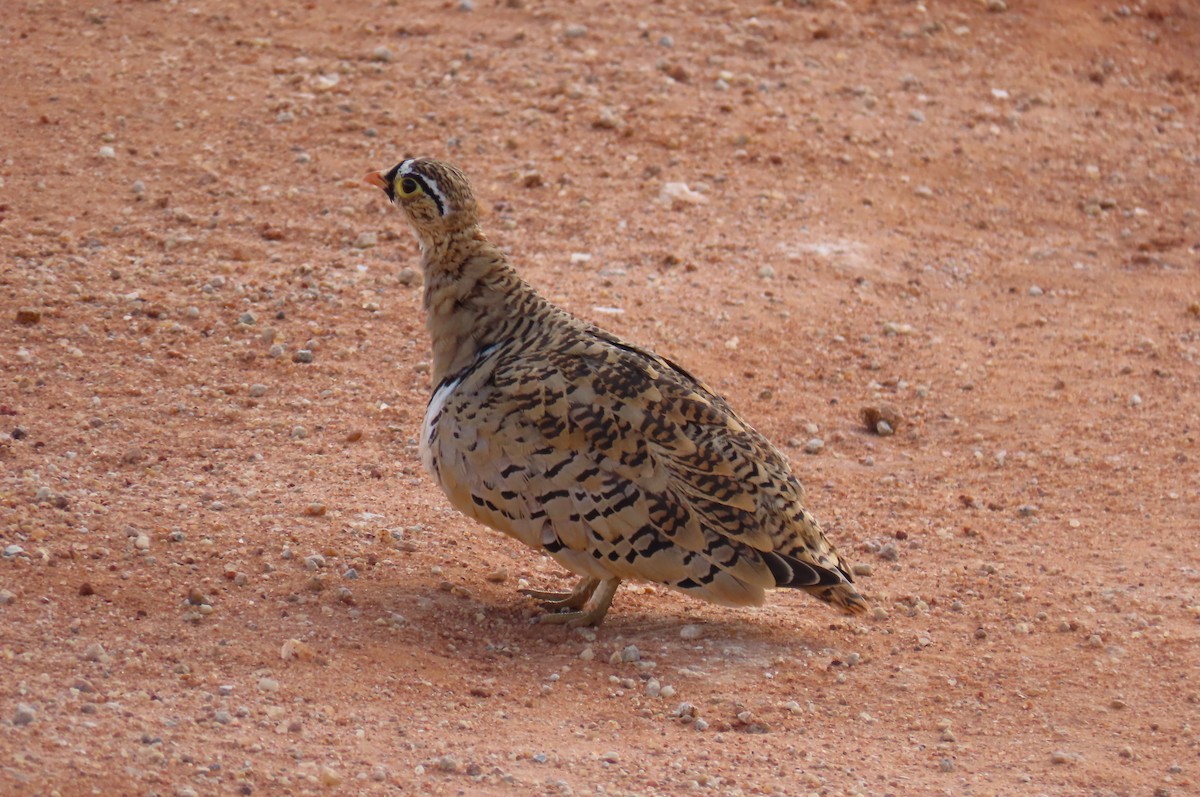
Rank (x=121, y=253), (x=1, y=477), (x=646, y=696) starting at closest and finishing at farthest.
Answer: (x=646, y=696), (x=1, y=477), (x=121, y=253)

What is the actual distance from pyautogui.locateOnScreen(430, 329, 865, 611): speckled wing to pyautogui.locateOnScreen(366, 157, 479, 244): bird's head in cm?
84

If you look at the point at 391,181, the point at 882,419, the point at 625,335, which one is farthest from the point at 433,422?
the point at 882,419

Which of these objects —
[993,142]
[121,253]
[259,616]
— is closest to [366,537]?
[259,616]

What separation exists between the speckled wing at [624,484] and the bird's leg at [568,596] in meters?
0.33

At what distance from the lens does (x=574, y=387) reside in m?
6.21

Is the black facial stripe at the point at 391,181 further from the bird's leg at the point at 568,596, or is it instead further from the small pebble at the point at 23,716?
the small pebble at the point at 23,716

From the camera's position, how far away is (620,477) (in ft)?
20.2

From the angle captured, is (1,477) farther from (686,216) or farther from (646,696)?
(686,216)

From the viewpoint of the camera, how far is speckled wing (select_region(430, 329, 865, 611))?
6141mm

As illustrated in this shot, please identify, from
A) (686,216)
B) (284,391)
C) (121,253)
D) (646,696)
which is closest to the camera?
(646,696)

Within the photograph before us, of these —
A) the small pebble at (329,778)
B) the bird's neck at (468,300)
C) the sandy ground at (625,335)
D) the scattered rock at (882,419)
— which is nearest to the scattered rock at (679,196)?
the sandy ground at (625,335)

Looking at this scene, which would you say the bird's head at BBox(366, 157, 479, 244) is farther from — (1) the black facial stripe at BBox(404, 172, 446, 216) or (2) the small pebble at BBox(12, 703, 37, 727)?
(2) the small pebble at BBox(12, 703, 37, 727)

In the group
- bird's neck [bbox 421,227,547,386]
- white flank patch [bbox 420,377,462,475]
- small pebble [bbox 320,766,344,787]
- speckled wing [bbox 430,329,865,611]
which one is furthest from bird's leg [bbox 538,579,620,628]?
small pebble [bbox 320,766,344,787]

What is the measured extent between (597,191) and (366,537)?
4642 mm
